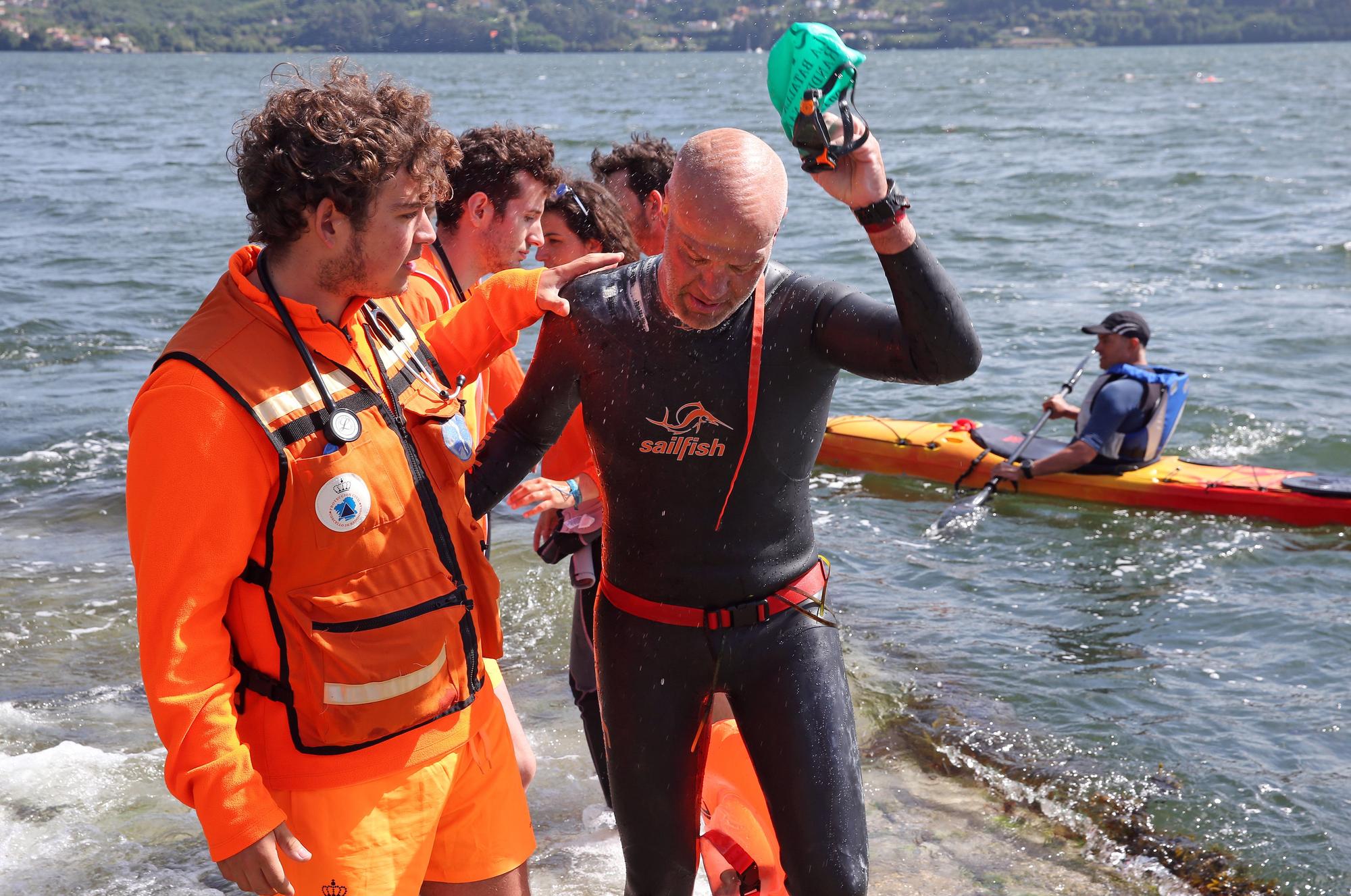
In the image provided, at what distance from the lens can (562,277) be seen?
304 cm

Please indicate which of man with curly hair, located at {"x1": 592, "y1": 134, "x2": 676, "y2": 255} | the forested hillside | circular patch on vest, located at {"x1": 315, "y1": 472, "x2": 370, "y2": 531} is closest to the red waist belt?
circular patch on vest, located at {"x1": 315, "y1": 472, "x2": 370, "y2": 531}

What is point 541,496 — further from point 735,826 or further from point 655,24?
point 655,24

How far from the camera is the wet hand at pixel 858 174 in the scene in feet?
8.18

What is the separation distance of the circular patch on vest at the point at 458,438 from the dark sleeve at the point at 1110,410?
291 inches

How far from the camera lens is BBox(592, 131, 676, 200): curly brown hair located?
461 centimetres

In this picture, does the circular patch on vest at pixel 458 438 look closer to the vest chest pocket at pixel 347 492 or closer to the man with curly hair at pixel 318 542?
the man with curly hair at pixel 318 542

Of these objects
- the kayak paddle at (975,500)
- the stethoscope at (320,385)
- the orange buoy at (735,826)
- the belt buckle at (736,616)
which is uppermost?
the stethoscope at (320,385)

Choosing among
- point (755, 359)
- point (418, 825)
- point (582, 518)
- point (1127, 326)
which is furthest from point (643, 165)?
point (1127, 326)

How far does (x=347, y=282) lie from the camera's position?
2.46 metres

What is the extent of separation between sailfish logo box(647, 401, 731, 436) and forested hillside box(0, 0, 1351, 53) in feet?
344

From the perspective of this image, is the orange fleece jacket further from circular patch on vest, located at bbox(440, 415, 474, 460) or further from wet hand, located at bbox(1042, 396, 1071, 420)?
wet hand, located at bbox(1042, 396, 1071, 420)

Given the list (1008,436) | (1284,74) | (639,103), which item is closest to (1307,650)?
(1008,436)

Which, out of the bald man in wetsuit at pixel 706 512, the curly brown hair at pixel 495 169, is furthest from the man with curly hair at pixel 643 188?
the bald man in wetsuit at pixel 706 512

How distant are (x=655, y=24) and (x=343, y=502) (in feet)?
415
